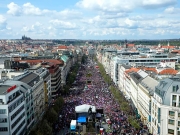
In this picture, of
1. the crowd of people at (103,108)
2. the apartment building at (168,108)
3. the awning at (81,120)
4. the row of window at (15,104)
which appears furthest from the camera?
the awning at (81,120)

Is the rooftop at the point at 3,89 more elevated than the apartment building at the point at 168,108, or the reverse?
the rooftop at the point at 3,89

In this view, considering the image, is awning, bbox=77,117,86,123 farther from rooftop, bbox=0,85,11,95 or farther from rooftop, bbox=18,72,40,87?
rooftop, bbox=0,85,11,95

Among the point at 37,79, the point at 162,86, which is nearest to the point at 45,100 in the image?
the point at 37,79

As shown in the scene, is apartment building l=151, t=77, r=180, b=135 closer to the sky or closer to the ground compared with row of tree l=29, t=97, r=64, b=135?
closer to the sky

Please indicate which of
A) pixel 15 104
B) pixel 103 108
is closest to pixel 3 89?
pixel 15 104

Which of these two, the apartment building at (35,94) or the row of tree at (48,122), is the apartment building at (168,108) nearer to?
the row of tree at (48,122)

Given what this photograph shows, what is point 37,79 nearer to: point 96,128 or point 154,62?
point 96,128

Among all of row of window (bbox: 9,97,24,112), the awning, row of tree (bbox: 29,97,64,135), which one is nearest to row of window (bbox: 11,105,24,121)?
row of window (bbox: 9,97,24,112)

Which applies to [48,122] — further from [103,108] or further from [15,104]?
[103,108]

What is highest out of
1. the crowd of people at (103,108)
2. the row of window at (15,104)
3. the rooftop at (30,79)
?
the rooftop at (30,79)

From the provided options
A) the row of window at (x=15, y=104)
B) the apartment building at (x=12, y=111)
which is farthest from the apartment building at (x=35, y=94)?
the apartment building at (x=12, y=111)

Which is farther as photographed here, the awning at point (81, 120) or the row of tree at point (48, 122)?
the awning at point (81, 120)

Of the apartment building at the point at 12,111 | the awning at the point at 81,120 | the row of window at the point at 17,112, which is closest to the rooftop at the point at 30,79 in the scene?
the apartment building at the point at 12,111

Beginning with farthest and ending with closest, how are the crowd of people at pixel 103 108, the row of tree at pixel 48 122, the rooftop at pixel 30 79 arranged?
the rooftop at pixel 30 79 < the crowd of people at pixel 103 108 < the row of tree at pixel 48 122
